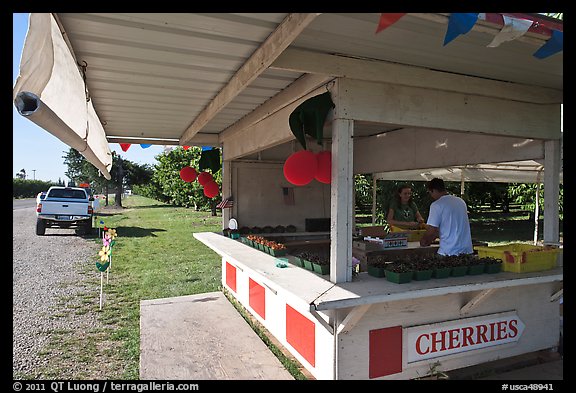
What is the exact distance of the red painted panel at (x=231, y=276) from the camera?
6059mm

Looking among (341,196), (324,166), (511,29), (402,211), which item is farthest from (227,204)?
(511,29)

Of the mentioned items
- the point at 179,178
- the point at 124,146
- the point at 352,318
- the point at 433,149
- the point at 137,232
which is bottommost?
the point at 137,232

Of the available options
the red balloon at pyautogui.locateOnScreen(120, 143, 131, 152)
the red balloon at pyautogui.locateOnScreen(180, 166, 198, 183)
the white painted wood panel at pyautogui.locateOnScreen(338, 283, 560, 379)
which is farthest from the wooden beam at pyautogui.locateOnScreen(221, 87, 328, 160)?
the red balloon at pyautogui.locateOnScreen(120, 143, 131, 152)

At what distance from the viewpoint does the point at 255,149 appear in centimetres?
489

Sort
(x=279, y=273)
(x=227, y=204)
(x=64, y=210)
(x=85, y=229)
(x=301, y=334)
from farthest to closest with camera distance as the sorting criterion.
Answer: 1. (x=85, y=229)
2. (x=64, y=210)
3. (x=227, y=204)
4. (x=301, y=334)
5. (x=279, y=273)

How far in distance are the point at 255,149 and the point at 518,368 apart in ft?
12.3

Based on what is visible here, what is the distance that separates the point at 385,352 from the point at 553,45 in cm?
261

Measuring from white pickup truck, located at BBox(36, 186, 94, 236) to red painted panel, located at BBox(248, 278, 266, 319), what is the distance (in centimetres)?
1194

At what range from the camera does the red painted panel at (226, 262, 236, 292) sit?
606cm

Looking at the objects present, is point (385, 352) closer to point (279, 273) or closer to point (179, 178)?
point (279, 273)

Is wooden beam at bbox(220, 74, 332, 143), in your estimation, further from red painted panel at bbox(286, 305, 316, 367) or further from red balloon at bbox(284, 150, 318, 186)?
red painted panel at bbox(286, 305, 316, 367)

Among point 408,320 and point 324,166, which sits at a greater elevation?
point 324,166

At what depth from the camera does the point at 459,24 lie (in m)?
1.91
